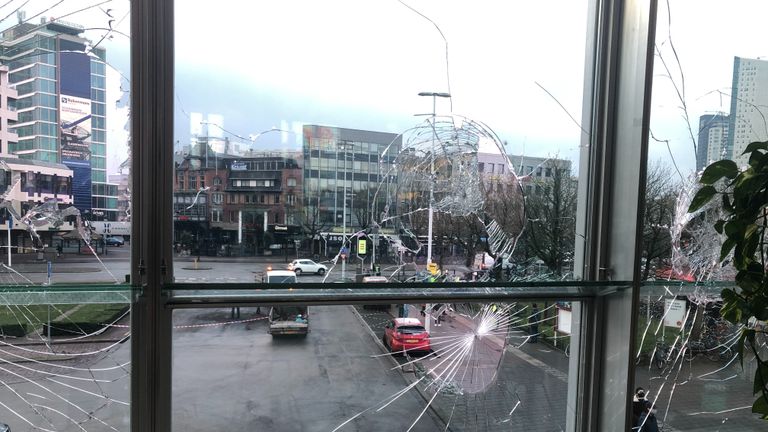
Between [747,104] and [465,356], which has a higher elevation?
[747,104]

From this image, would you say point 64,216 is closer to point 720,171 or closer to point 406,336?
point 406,336

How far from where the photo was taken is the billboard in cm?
119

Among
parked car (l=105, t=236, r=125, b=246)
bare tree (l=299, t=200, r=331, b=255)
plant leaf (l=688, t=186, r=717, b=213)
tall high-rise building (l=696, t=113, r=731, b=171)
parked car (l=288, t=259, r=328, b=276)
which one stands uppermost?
tall high-rise building (l=696, t=113, r=731, b=171)

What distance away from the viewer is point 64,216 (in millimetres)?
1203

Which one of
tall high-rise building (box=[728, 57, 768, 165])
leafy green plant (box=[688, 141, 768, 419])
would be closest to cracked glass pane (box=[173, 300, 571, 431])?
leafy green plant (box=[688, 141, 768, 419])

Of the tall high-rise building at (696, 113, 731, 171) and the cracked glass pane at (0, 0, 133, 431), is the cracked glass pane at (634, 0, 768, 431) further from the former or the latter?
the cracked glass pane at (0, 0, 133, 431)

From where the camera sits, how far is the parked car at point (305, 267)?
1356mm

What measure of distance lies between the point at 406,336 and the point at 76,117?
50.0 inches

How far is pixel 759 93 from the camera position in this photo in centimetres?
177

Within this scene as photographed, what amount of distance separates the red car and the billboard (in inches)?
40.9

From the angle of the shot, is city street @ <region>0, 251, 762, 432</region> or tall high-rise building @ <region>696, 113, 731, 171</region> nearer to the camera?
city street @ <region>0, 251, 762, 432</region>

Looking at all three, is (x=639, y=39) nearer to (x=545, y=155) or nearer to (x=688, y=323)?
(x=545, y=155)

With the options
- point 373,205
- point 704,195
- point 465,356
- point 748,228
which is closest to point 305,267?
point 373,205

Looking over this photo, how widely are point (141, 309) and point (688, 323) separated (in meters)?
2.12
